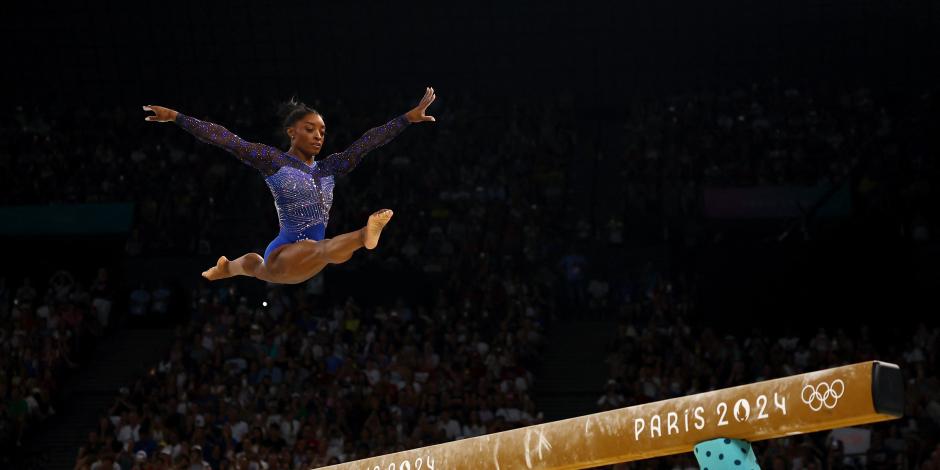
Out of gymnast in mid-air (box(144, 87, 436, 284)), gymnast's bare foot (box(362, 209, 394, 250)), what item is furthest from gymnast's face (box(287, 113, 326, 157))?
gymnast's bare foot (box(362, 209, 394, 250))

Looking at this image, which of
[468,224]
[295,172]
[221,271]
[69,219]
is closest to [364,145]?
[295,172]

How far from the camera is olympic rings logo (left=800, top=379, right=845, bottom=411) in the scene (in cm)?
535

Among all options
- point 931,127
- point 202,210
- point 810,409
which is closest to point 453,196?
point 202,210

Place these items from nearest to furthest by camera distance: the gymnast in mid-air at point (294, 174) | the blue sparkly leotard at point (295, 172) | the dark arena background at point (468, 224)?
the gymnast in mid-air at point (294, 174)
the blue sparkly leotard at point (295, 172)
the dark arena background at point (468, 224)

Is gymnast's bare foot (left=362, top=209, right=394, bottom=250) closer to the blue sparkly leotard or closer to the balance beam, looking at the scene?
the blue sparkly leotard

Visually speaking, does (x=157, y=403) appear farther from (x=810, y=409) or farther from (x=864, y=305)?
(x=810, y=409)

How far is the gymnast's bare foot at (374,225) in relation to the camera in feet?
21.7

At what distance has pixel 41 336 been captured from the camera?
17578mm

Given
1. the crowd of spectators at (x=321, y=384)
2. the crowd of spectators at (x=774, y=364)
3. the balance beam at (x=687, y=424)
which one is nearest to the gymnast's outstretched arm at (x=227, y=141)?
the balance beam at (x=687, y=424)

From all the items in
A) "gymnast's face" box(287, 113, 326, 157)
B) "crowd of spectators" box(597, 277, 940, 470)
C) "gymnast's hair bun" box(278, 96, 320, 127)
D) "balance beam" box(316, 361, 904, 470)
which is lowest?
"balance beam" box(316, 361, 904, 470)

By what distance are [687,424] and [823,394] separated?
0.72m

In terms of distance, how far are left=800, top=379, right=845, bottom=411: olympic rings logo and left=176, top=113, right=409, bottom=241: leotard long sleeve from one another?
3.22m

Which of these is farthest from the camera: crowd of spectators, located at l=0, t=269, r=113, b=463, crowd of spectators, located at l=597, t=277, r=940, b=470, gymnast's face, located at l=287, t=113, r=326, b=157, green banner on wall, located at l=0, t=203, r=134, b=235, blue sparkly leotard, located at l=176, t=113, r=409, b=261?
green banner on wall, located at l=0, t=203, r=134, b=235

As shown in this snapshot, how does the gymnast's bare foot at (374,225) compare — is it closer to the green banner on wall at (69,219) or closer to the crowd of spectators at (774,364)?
the crowd of spectators at (774,364)
